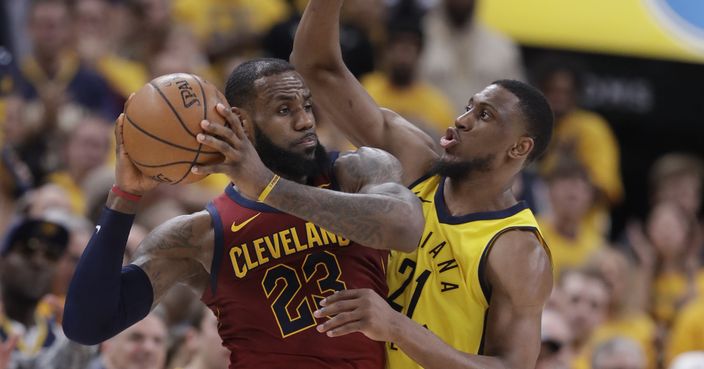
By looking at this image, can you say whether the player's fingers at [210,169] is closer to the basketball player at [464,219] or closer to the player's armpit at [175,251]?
the player's armpit at [175,251]

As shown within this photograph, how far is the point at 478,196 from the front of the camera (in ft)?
17.3

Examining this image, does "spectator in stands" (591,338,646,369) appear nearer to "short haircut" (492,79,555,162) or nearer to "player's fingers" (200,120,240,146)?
"short haircut" (492,79,555,162)

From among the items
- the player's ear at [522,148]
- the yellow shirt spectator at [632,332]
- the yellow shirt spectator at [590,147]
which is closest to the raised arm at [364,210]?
the player's ear at [522,148]

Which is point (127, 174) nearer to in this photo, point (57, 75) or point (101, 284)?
point (101, 284)

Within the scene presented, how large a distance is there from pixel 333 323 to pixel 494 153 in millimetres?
1178

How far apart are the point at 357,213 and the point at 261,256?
1.87ft

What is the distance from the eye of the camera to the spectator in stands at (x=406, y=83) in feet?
32.9

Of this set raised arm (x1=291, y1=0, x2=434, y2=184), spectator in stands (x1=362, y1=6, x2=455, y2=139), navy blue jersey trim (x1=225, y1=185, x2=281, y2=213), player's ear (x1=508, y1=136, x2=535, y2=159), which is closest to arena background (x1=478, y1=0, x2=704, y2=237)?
spectator in stands (x1=362, y1=6, x2=455, y2=139)

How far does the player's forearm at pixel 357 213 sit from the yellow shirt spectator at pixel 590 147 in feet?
20.2

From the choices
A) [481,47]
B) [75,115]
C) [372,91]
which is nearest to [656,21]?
[481,47]

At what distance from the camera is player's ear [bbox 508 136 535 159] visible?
5246 millimetres

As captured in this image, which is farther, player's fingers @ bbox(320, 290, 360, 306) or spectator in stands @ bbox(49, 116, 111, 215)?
spectator in stands @ bbox(49, 116, 111, 215)

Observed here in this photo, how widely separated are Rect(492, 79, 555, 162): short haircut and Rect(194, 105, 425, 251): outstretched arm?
2.45 feet

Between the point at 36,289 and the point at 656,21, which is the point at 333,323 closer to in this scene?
the point at 36,289
